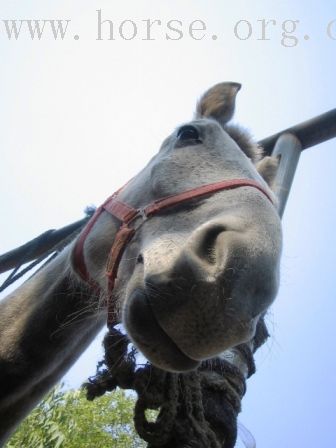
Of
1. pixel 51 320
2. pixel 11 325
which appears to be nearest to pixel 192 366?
pixel 51 320

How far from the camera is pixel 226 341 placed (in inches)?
56.7

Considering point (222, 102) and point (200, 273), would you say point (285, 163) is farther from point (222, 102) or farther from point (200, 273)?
point (200, 273)

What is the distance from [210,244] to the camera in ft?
5.14

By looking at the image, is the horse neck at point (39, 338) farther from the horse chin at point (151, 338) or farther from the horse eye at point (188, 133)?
the horse eye at point (188, 133)

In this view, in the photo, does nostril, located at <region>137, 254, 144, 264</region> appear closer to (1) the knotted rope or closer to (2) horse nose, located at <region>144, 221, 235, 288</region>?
(2) horse nose, located at <region>144, 221, 235, 288</region>

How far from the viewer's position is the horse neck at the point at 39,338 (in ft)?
8.33

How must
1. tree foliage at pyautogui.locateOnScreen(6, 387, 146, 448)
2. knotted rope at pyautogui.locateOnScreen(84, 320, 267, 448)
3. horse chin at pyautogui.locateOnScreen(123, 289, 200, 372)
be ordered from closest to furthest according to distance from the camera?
1. horse chin at pyautogui.locateOnScreen(123, 289, 200, 372)
2. knotted rope at pyautogui.locateOnScreen(84, 320, 267, 448)
3. tree foliage at pyautogui.locateOnScreen(6, 387, 146, 448)

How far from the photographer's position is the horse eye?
2654 millimetres

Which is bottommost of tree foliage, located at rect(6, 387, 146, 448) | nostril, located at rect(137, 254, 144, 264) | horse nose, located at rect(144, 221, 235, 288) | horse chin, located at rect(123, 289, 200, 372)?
tree foliage, located at rect(6, 387, 146, 448)

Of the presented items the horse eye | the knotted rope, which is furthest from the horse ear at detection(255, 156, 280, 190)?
the knotted rope

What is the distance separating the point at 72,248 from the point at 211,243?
1.36 meters

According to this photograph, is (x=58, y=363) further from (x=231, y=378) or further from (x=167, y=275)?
(x=167, y=275)

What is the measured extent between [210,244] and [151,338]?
43 centimetres

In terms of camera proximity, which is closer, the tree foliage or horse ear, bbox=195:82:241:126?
horse ear, bbox=195:82:241:126
